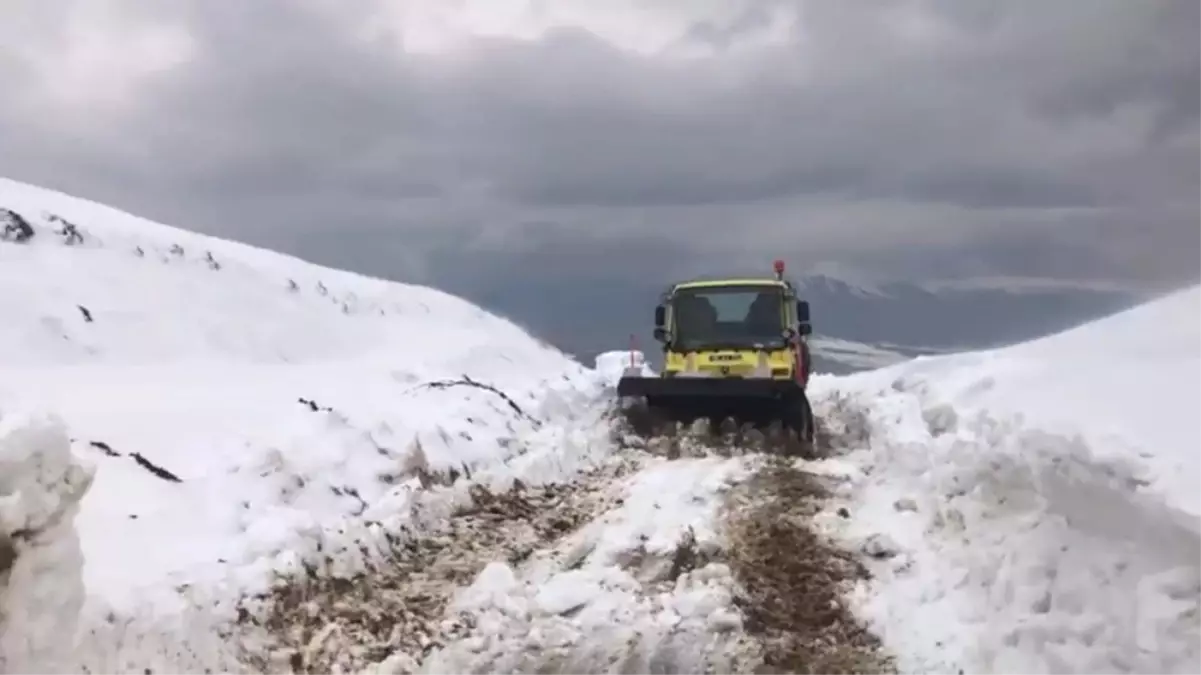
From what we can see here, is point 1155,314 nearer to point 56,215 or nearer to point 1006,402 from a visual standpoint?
point 1006,402

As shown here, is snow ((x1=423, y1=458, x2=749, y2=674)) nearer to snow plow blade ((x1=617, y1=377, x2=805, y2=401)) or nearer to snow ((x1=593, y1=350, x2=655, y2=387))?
snow plow blade ((x1=617, y1=377, x2=805, y2=401))

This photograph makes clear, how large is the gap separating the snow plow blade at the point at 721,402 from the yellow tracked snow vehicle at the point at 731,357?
0.01 m

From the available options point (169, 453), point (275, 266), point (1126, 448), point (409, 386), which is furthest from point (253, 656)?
point (275, 266)

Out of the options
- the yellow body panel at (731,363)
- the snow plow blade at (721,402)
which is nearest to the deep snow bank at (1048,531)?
the snow plow blade at (721,402)

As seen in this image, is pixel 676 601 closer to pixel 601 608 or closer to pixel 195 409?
pixel 601 608

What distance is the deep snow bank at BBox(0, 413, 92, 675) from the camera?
13.3 feet

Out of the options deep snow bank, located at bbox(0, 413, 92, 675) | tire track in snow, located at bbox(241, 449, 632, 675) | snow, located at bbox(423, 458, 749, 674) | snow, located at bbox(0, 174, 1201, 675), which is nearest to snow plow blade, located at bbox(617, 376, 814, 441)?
snow, located at bbox(0, 174, 1201, 675)

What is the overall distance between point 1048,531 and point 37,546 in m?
5.34

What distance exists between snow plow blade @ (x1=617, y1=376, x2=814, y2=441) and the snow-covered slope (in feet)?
4.64

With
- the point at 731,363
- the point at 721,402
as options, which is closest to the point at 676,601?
the point at 721,402

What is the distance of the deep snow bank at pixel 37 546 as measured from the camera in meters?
4.05

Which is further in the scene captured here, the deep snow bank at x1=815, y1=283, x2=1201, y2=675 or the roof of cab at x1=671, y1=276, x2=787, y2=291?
the roof of cab at x1=671, y1=276, x2=787, y2=291

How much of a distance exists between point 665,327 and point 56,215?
37.5 feet

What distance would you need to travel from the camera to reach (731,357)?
44.1ft
